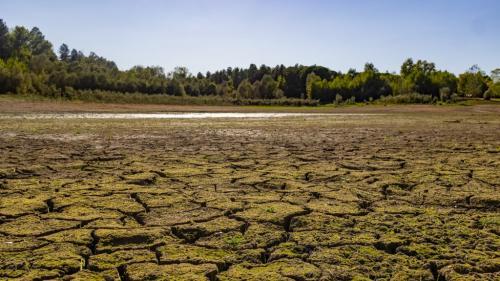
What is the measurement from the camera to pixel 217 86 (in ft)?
285

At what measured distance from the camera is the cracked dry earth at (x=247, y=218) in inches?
108

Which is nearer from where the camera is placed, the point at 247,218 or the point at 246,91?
the point at 247,218

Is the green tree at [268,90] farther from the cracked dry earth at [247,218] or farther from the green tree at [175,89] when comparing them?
the cracked dry earth at [247,218]

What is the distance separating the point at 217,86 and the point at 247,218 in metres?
84.0

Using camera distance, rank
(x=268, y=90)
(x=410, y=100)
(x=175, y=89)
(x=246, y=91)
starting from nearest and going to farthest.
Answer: (x=410, y=100)
(x=175, y=89)
(x=246, y=91)
(x=268, y=90)

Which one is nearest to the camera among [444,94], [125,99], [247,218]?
[247,218]

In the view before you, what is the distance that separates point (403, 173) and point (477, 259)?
3.19 m

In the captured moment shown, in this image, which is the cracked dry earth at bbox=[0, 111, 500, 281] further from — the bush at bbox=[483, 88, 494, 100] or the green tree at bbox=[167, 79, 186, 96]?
the bush at bbox=[483, 88, 494, 100]

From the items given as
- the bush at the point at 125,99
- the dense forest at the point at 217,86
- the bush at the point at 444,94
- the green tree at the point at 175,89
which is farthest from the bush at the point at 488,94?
the green tree at the point at 175,89

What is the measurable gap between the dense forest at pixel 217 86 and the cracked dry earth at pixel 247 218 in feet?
131

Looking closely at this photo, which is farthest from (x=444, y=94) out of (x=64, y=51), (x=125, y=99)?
(x=64, y=51)

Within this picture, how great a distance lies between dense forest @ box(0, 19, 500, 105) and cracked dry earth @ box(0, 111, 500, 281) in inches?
1566

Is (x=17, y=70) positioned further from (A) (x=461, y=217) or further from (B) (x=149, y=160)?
(A) (x=461, y=217)

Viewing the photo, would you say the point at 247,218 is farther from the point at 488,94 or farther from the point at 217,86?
the point at 217,86
